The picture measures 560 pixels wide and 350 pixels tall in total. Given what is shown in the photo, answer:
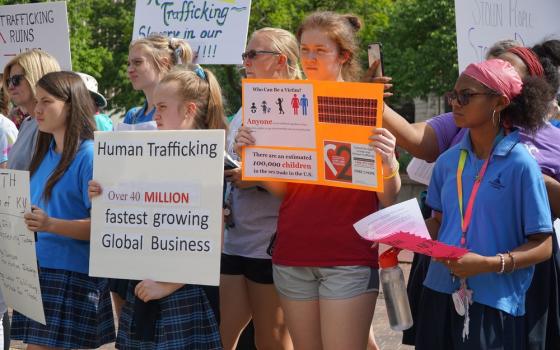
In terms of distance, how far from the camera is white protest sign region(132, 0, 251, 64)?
6.20m

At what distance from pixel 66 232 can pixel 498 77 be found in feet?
6.61

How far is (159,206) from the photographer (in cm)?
382

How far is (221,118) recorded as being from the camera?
14.0 feet

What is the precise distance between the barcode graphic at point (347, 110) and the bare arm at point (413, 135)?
0.32 m

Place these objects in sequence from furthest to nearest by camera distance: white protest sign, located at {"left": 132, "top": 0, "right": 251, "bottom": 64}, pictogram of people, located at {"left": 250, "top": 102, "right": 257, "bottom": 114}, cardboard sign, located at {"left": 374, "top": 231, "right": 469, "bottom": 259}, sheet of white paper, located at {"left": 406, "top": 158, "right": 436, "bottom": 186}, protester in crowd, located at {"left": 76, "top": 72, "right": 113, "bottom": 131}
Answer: white protest sign, located at {"left": 132, "top": 0, "right": 251, "bottom": 64} → protester in crowd, located at {"left": 76, "top": 72, "right": 113, "bottom": 131} → sheet of white paper, located at {"left": 406, "top": 158, "right": 436, "bottom": 186} → pictogram of people, located at {"left": 250, "top": 102, "right": 257, "bottom": 114} → cardboard sign, located at {"left": 374, "top": 231, "right": 469, "bottom": 259}

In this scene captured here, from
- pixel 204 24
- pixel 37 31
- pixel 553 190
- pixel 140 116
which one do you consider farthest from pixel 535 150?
pixel 37 31

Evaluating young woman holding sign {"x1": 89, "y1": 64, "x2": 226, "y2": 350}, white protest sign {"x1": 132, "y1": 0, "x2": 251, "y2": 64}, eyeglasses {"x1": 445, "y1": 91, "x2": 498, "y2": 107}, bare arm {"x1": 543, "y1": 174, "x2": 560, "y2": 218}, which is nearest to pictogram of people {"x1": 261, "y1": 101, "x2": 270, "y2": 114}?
young woman holding sign {"x1": 89, "y1": 64, "x2": 226, "y2": 350}

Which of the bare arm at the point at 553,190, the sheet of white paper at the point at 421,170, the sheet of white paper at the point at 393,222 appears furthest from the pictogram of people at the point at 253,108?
the bare arm at the point at 553,190

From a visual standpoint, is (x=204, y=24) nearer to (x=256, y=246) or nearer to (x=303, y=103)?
(x=256, y=246)

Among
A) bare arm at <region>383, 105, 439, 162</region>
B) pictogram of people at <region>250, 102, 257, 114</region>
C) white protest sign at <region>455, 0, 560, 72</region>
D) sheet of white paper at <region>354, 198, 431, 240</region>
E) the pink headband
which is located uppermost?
white protest sign at <region>455, 0, 560, 72</region>

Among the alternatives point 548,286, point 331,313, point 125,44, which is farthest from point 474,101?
point 125,44

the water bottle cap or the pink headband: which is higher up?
the pink headband

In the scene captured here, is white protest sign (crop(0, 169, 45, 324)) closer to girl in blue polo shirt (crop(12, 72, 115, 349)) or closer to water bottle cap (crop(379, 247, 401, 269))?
girl in blue polo shirt (crop(12, 72, 115, 349))

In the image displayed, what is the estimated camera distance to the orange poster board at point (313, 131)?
3549mm
